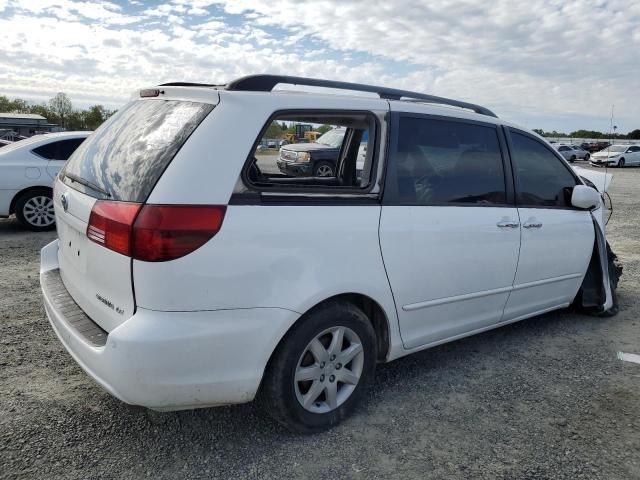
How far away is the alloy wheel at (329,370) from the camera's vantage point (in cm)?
271

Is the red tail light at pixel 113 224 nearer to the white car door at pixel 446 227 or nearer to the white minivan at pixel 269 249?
Answer: the white minivan at pixel 269 249

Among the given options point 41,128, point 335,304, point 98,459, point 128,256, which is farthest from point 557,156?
point 41,128

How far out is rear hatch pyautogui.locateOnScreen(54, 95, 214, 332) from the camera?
2.34 m

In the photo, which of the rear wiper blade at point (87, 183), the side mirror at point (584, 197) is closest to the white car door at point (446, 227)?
the side mirror at point (584, 197)

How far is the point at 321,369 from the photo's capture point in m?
2.75

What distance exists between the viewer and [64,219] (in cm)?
292

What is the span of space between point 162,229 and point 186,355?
1.79 feet

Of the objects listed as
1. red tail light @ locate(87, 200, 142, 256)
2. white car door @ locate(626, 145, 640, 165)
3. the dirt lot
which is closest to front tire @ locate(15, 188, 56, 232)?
the dirt lot

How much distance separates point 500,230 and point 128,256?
235cm

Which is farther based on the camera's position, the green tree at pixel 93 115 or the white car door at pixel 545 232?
the green tree at pixel 93 115

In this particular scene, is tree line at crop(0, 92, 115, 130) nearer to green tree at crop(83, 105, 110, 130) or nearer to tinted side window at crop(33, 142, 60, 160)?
green tree at crop(83, 105, 110, 130)

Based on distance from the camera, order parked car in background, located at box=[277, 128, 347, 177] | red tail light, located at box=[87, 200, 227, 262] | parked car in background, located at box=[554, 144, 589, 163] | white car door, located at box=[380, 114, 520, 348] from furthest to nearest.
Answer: parked car in background, located at box=[554, 144, 589, 163] < parked car in background, located at box=[277, 128, 347, 177] < white car door, located at box=[380, 114, 520, 348] < red tail light, located at box=[87, 200, 227, 262]

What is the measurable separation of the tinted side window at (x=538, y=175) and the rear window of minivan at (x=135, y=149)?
2.35 metres

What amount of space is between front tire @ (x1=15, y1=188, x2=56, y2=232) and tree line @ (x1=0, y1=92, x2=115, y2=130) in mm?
64067
